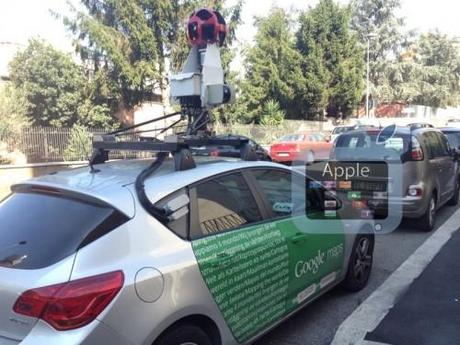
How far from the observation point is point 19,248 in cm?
263

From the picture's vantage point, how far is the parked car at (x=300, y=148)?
69.4 ft

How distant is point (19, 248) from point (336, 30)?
Answer: 120 feet

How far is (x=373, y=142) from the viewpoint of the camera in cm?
760

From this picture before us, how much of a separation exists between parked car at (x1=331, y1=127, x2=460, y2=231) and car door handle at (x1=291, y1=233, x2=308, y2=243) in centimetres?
380

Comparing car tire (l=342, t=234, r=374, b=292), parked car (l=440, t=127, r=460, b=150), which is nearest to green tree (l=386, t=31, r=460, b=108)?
parked car (l=440, t=127, r=460, b=150)

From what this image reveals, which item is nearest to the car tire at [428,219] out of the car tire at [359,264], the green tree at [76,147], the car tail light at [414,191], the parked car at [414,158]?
the parked car at [414,158]

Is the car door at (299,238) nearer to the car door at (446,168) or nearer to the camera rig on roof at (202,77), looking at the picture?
the camera rig on roof at (202,77)

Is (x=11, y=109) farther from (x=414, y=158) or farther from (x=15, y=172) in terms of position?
(x=414, y=158)

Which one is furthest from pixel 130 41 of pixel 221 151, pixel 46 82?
pixel 221 151

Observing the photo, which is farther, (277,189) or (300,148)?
(300,148)

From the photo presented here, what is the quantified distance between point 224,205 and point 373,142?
487 centimetres

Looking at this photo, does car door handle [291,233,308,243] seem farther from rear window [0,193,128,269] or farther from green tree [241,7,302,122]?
green tree [241,7,302,122]

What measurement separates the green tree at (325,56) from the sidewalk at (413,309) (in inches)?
1198

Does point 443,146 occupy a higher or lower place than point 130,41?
lower
